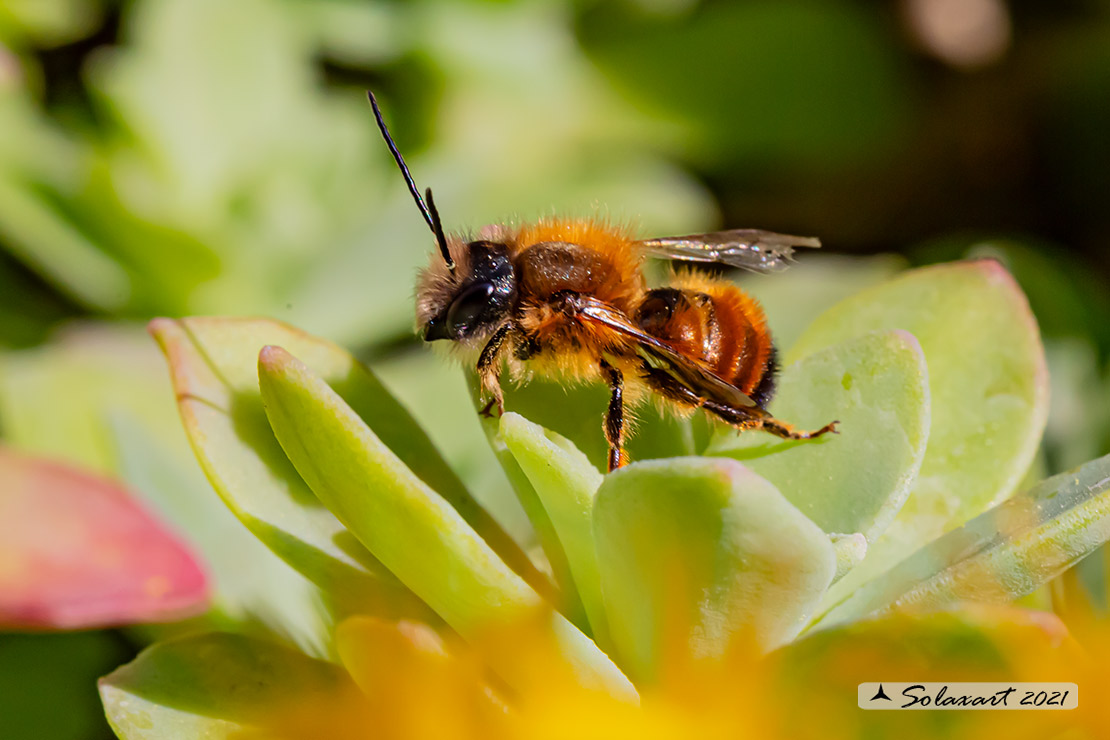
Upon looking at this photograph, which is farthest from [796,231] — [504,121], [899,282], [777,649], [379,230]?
[777,649]

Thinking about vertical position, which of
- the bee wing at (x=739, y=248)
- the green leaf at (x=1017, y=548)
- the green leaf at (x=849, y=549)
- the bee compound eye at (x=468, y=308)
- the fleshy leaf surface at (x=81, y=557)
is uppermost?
the bee wing at (x=739, y=248)

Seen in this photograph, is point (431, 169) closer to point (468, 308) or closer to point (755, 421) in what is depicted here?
point (468, 308)

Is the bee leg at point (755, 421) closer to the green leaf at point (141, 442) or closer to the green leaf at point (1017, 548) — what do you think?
the green leaf at point (1017, 548)

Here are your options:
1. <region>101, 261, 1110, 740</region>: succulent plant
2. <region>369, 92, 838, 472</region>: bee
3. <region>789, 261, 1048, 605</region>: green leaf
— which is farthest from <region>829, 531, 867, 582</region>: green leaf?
<region>369, 92, 838, 472</region>: bee

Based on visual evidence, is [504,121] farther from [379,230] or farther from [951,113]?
[951,113]

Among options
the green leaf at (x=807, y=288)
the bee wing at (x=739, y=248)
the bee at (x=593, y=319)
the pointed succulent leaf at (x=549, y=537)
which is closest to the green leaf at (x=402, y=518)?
the pointed succulent leaf at (x=549, y=537)

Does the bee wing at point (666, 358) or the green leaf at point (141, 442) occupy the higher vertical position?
the bee wing at point (666, 358)

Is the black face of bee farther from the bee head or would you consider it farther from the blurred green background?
the blurred green background
